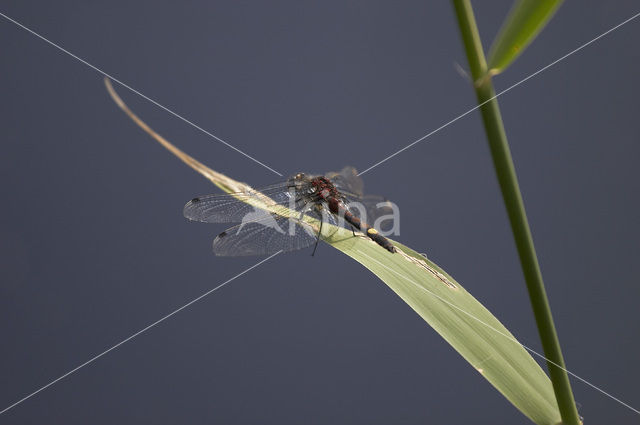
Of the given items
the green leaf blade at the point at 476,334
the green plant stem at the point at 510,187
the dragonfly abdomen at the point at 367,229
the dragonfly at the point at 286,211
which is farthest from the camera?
the dragonfly at the point at 286,211

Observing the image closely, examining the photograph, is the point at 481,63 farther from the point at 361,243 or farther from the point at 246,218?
the point at 246,218

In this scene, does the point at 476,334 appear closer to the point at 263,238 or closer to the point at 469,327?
the point at 469,327

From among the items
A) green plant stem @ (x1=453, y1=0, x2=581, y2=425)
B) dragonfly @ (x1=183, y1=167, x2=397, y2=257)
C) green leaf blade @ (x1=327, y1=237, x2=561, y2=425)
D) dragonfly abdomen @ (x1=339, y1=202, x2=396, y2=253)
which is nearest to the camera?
green plant stem @ (x1=453, y1=0, x2=581, y2=425)

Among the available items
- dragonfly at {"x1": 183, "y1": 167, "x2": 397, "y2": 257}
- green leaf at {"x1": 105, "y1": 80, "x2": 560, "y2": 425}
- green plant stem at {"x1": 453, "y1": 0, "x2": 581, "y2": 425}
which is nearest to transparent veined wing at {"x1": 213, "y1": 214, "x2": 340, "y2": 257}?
dragonfly at {"x1": 183, "y1": 167, "x2": 397, "y2": 257}

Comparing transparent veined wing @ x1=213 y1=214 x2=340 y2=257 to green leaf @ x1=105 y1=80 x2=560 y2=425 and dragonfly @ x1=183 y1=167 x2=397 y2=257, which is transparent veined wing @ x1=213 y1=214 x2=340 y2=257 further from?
green leaf @ x1=105 y1=80 x2=560 y2=425

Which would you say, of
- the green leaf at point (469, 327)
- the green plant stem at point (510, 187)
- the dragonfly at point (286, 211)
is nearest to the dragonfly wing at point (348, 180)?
the dragonfly at point (286, 211)

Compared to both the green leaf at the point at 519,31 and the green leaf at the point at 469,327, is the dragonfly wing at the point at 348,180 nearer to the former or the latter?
the green leaf at the point at 469,327

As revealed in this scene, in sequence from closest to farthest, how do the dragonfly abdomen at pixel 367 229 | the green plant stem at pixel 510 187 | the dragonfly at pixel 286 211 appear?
the green plant stem at pixel 510 187
the dragonfly abdomen at pixel 367 229
the dragonfly at pixel 286 211
